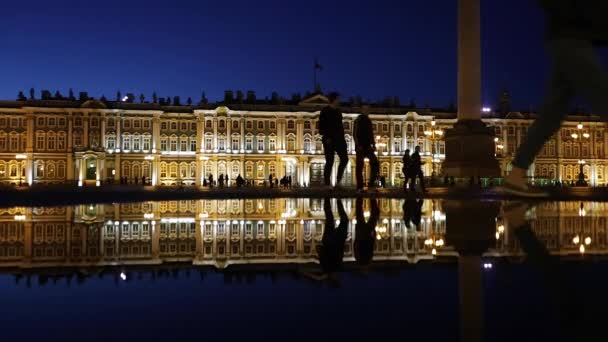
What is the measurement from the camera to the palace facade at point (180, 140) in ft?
195

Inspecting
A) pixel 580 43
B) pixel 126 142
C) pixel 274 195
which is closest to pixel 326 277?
pixel 580 43

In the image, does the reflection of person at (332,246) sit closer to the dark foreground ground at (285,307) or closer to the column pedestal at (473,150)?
the dark foreground ground at (285,307)

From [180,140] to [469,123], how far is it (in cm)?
4108

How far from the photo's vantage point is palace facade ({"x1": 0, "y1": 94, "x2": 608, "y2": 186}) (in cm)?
5950

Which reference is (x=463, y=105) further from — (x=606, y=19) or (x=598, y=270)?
(x=598, y=270)

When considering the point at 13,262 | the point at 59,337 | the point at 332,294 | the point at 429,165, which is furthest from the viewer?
the point at 429,165

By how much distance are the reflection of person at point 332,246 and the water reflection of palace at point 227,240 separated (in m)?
0.06

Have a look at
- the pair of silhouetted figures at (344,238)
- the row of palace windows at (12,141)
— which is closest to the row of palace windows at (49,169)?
the row of palace windows at (12,141)

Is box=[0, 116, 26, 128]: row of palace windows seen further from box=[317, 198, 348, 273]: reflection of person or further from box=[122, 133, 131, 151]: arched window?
box=[317, 198, 348, 273]: reflection of person

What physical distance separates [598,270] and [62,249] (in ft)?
10.2

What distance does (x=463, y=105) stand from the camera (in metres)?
24.9

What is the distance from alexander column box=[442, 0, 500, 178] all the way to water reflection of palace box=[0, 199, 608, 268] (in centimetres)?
1836

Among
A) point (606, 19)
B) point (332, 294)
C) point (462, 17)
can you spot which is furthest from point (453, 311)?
point (462, 17)

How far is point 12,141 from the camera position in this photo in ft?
195
